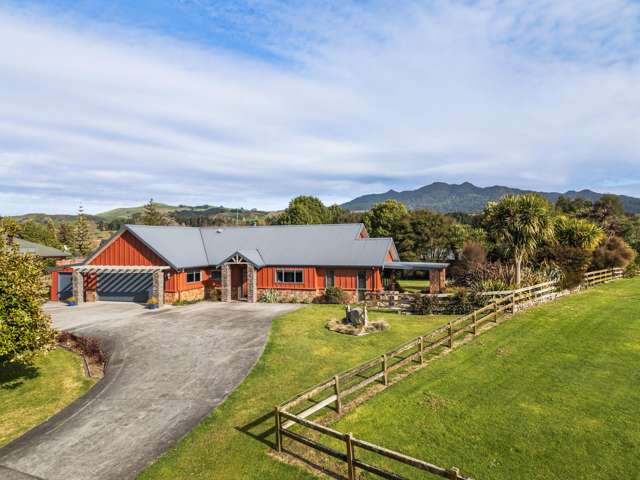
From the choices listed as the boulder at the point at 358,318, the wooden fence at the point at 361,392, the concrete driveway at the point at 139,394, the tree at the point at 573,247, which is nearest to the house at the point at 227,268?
the concrete driveway at the point at 139,394

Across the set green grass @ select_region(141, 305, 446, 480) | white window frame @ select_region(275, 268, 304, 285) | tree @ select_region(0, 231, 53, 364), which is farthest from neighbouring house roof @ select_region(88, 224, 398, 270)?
tree @ select_region(0, 231, 53, 364)

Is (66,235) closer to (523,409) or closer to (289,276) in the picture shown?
(289,276)

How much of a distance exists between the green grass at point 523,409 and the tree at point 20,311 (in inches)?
506

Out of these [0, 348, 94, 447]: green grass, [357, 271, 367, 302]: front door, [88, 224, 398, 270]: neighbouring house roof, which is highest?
[88, 224, 398, 270]: neighbouring house roof

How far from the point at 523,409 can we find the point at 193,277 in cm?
2905

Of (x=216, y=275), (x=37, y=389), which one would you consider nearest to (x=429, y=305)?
(x=216, y=275)

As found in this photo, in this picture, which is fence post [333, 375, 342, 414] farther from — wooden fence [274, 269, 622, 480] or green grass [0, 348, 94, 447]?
green grass [0, 348, 94, 447]

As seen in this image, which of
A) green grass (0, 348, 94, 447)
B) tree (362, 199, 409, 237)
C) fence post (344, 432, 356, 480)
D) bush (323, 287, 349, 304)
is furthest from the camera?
tree (362, 199, 409, 237)

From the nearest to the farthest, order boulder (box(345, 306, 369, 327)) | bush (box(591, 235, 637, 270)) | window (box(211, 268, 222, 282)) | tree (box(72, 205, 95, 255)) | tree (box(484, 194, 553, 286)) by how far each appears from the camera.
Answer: boulder (box(345, 306, 369, 327)) → tree (box(484, 194, 553, 286)) → window (box(211, 268, 222, 282)) → bush (box(591, 235, 637, 270)) → tree (box(72, 205, 95, 255))

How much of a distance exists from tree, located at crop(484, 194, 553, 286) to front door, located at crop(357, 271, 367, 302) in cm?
1180

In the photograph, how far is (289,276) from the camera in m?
34.5

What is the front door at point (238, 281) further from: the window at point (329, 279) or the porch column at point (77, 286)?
the porch column at point (77, 286)

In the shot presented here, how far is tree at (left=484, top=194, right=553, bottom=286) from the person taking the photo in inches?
1219

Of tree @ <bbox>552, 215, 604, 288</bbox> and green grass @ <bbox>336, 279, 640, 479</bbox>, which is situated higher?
tree @ <bbox>552, 215, 604, 288</bbox>
